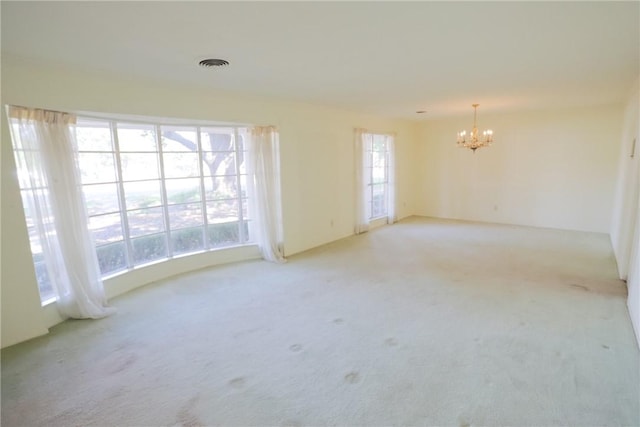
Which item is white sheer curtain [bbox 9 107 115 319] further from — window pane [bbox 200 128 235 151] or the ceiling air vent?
window pane [bbox 200 128 235 151]

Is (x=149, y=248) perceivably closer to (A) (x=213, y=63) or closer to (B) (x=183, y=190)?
(B) (x=183, y=190)

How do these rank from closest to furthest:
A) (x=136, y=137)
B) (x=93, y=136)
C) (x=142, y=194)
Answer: (x=93, y=136) < (x=136, y=137) < (x=142, y=194)

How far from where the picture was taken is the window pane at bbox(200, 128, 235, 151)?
15.3 feet

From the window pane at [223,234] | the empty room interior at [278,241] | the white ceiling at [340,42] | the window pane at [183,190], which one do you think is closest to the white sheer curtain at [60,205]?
the empty room interior at [278,241]

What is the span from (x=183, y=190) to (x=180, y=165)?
0.34 metres

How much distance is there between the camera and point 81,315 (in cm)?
332

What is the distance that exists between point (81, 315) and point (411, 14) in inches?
153

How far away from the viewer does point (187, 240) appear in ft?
15.5

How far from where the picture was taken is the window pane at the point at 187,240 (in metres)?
4.60

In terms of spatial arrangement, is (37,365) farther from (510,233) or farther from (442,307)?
(510,233)

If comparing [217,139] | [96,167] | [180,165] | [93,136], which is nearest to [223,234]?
[180,165]

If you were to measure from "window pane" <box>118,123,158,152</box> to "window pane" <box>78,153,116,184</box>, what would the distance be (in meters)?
0.22

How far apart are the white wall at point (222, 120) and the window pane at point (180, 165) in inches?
24.3

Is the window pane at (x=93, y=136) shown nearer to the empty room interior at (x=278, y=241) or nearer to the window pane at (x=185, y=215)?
the empty room interior at (x=278, y=241)
